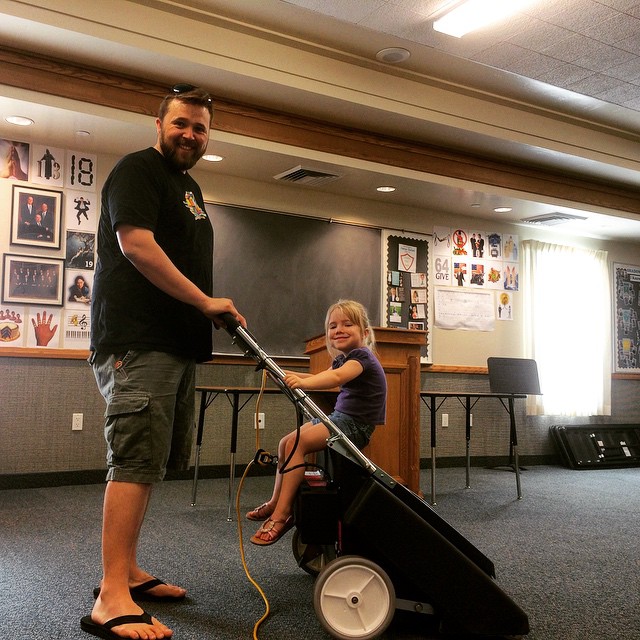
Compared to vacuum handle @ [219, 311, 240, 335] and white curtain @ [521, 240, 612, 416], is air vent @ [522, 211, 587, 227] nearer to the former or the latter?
white curtain @ [521, 240, 612, 416]

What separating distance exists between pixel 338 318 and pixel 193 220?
3.36ft

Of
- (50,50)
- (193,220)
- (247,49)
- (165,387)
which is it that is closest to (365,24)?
(247,49)

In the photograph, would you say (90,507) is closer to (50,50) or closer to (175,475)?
(175,475)

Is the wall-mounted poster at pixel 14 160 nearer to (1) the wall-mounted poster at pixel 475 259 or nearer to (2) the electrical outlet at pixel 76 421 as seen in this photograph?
(2) the electrical outlet at pixel 76 421

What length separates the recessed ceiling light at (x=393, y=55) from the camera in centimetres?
426

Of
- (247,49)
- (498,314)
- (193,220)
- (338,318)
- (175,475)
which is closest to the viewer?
(193,220)

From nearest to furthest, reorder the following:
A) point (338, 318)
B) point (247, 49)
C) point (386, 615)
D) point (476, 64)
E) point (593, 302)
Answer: point (386, 615) < point (338, 318) < point (247, 49) < point (476, 64) < point (593, 302)

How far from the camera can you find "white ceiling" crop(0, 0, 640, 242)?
3625 millimetres

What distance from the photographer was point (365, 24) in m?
3.81

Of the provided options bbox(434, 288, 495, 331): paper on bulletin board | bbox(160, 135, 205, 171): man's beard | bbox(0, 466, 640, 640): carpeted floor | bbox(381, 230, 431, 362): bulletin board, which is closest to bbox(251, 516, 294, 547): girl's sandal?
bbox(0, 466, 640, 640): carpeted floor

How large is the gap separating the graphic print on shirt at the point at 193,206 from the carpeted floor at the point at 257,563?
103 cm

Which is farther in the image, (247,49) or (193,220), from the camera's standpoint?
(247,49)

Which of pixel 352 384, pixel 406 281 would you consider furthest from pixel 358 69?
pixel 352 384

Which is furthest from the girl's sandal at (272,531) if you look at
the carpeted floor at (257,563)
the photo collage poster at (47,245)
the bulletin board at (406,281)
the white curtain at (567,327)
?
the white curtain at (567,327)
